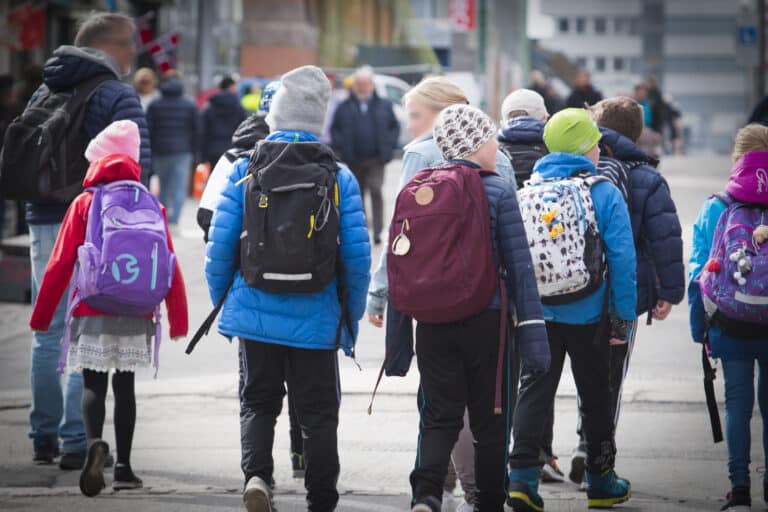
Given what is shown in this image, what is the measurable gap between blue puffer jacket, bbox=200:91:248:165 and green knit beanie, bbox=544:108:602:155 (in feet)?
44.6

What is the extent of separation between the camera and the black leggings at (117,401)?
6500 millimetres

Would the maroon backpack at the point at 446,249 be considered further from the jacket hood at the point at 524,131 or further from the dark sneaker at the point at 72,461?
the dark sneaker at the point at 72,461

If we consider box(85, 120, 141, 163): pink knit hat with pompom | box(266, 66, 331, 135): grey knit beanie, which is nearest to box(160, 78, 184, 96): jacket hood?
box(85, 120, 141, 163): pink knit hat with pompom

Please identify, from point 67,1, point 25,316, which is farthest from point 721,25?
point 25,316

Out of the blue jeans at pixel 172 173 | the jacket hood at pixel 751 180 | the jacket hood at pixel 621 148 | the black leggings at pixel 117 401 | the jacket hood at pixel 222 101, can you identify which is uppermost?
the jacket hood at pixel 621 148

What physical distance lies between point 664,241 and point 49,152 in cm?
286

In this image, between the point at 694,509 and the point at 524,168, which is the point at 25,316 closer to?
the point at 524,168

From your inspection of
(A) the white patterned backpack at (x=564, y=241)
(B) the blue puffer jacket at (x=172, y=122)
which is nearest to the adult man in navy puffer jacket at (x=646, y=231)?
(A) the white patterned backpack at (x=564, y=241)

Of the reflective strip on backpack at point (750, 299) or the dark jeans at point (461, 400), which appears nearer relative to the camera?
the dark jeans at point (461, 400)

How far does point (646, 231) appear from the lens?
6.62 m

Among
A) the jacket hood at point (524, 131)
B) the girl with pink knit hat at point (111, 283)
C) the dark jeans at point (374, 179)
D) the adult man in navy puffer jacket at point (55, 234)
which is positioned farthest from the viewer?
the dark jeans at point (374, 179)

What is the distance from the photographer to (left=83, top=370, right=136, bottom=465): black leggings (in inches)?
256

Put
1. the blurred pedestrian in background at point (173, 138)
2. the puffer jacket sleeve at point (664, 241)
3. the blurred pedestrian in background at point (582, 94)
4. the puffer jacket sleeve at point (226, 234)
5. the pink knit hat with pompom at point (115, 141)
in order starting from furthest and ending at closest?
the blurred pedestrian in background at point (582, 94)
the blurred pedestrian in background at point (173, 138)
the pink knit hat with pompom at point (115, 141)
the puffer jacket sleeve at point (664, 241)
the puffer jacket sleeve at point (226, 234)

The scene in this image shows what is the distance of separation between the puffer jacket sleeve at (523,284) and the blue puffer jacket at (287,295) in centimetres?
56
